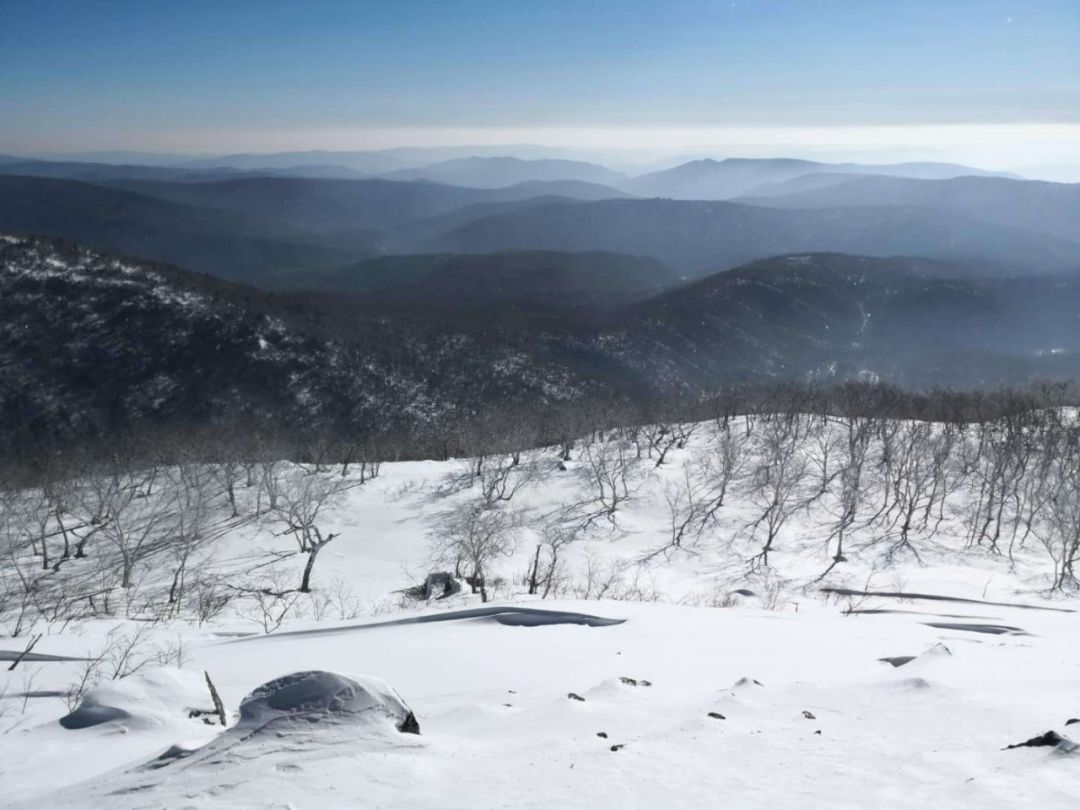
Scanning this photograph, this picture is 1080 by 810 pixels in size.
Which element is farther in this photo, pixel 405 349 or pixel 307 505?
pixel 405 349

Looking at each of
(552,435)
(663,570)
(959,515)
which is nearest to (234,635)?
(663,570)

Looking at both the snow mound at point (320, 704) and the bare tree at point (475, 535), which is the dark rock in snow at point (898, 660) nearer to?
the snow mound at point (320, 704)

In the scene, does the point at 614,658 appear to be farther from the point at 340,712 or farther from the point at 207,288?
the point at 207,288

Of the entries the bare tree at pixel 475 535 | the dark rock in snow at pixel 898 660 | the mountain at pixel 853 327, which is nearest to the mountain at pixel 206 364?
the bare tree at pixel 475 535

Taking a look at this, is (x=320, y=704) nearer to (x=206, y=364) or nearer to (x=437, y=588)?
(x=437, y=588)

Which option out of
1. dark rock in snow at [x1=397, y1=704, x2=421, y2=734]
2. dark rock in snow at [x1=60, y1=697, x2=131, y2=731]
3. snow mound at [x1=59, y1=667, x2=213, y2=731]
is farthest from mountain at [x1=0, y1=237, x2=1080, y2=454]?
dark rock in snow at [x1=397, y1=704, x2=421, y2=734]

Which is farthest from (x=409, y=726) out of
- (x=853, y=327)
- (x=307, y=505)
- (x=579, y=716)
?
(x=853, y=327)

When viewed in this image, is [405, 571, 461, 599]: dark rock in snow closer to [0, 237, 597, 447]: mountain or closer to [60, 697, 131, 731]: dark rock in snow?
[60, 697, 131, 731]: dark rock in snow
